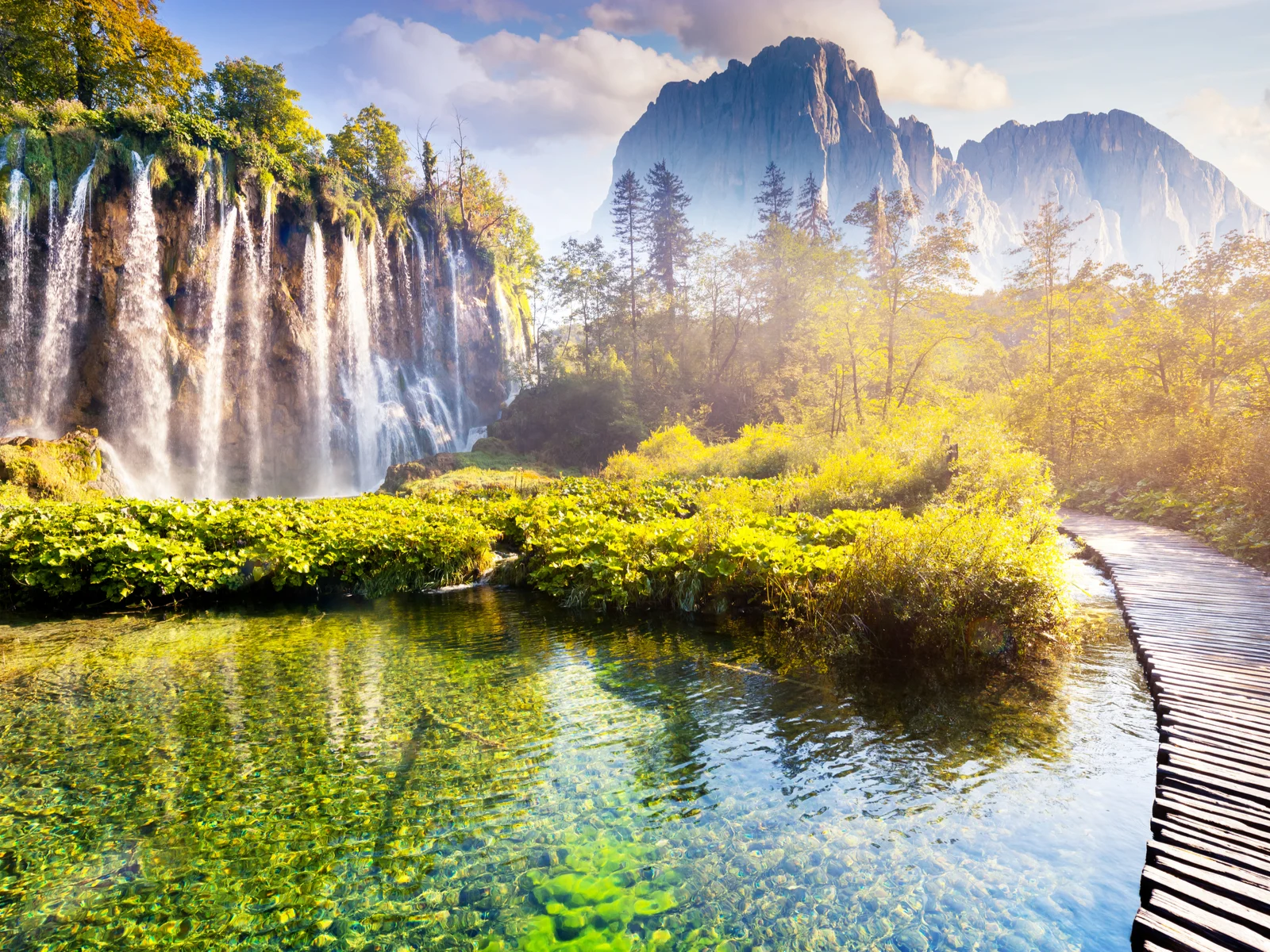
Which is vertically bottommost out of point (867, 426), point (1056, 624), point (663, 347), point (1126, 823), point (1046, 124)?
point (1126, 823)

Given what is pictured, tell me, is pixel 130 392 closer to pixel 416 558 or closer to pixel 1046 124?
pixel 416 558

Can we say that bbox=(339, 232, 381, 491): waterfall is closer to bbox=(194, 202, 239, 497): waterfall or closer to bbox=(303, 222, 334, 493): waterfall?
bbox=(303, 222, 334, 493): waterfall

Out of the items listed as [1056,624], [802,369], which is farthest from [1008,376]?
[1056,624]

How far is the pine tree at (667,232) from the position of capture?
43.1 metres

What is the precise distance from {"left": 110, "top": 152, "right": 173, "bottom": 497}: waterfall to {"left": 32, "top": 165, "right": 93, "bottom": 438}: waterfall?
4.01 feet

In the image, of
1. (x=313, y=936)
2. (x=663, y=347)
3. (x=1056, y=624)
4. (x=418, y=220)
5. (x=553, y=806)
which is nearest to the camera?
(x=313, y=936)

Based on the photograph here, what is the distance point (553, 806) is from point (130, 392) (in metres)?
25.6

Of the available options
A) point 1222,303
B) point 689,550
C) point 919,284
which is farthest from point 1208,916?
point 919,284

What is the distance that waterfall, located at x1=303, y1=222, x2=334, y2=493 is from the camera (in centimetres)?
2762

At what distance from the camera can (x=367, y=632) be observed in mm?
7988

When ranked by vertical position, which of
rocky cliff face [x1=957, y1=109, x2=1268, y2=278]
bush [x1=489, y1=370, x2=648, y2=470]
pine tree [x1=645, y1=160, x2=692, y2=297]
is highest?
rocky cliff face [x1=957, y1=109, x2=1268, y2=278]

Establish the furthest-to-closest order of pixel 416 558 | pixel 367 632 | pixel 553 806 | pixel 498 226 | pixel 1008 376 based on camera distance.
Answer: pixel 498 226 < pixel 1008 376 < pixel 416 558 < pixel 367 632 < pixel 553 806

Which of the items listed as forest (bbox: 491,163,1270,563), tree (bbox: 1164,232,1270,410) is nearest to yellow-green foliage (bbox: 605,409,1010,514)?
forest (bbox: 491,163,1270,563)

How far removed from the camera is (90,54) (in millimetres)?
24578
